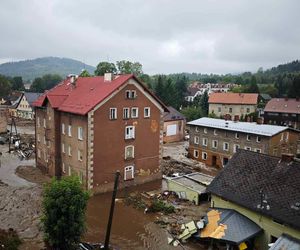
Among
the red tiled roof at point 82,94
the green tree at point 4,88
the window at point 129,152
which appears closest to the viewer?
the red tiled roof at point 82,94

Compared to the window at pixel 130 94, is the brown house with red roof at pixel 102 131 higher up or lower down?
lower down

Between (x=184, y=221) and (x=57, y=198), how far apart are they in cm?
1254

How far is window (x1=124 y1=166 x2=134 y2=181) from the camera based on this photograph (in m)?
37.0

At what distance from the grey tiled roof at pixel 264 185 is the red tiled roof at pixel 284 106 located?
54672mm

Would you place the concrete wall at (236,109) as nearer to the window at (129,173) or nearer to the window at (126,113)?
the window at (129,173)

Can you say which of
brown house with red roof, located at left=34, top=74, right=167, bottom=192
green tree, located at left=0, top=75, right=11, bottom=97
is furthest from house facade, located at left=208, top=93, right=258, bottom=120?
green tree, located at left=0, top=75, right=11, bottom=97

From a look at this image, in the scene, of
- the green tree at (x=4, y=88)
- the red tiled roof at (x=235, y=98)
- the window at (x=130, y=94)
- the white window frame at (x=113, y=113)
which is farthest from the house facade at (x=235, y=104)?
the green tree at (x=4, y=88)

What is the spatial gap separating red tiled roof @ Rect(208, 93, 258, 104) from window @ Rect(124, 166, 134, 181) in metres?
60.1

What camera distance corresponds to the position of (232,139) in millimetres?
47156

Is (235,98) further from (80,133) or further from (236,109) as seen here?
(80,133)

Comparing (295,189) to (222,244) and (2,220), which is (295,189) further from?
(2,220)

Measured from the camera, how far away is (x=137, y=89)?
36812 millimetres

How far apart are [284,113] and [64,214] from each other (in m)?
68.8

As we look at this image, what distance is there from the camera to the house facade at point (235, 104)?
296 ft
